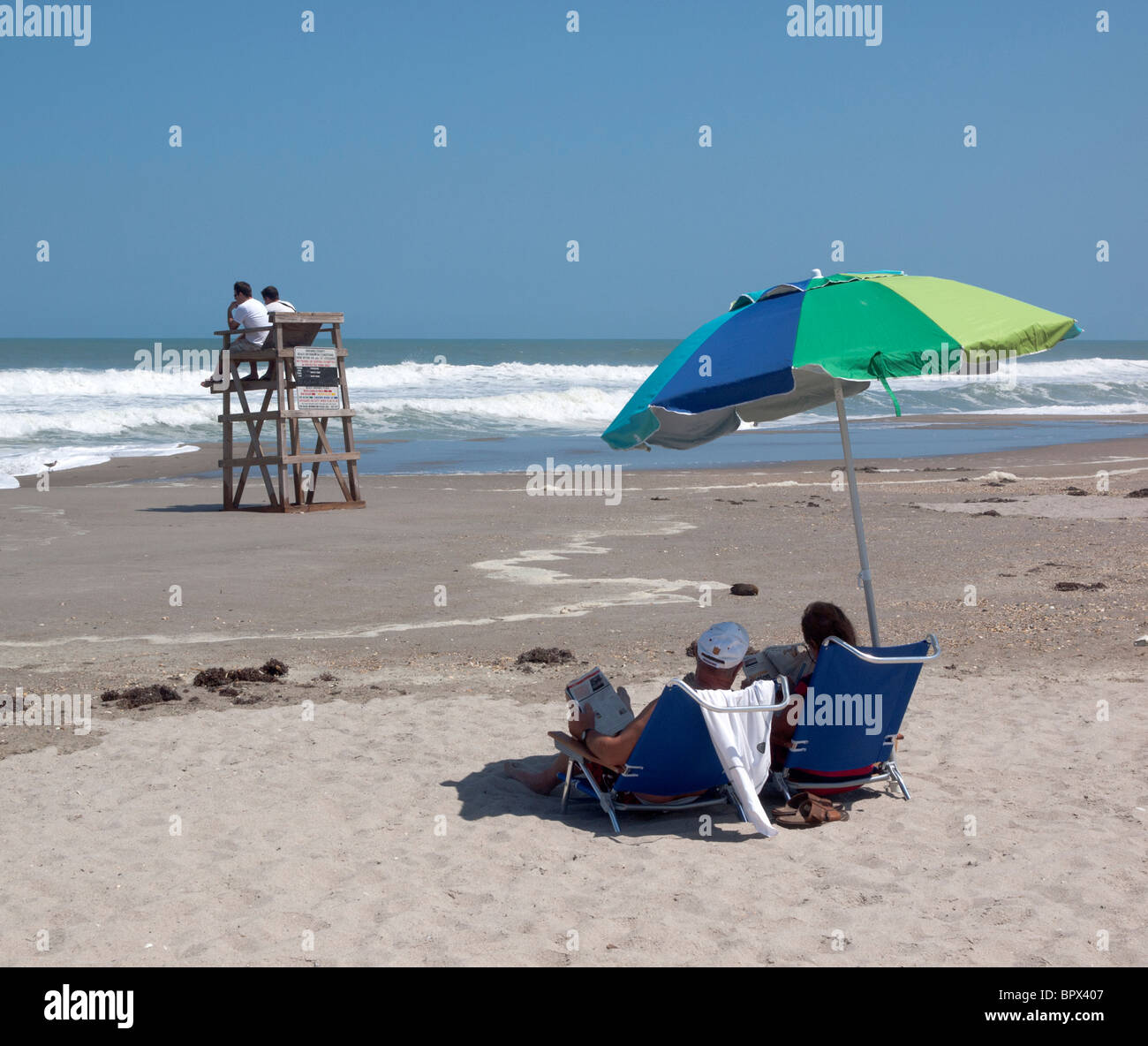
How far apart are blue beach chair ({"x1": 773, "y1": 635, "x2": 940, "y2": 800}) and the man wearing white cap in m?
0.35

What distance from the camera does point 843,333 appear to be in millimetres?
4391

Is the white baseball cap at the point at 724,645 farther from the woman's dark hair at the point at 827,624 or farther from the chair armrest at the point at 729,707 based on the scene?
the woman's dark hair at the point at 827,624

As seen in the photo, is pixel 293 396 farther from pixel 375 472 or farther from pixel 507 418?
pixel 507 418

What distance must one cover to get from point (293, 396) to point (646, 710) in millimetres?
10641

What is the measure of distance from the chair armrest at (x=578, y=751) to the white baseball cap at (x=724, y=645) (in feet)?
2.11

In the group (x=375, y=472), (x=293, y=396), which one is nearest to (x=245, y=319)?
(x=293, y=396)

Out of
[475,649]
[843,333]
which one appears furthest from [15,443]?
[843,333]

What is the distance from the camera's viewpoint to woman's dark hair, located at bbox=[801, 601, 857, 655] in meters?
4.90

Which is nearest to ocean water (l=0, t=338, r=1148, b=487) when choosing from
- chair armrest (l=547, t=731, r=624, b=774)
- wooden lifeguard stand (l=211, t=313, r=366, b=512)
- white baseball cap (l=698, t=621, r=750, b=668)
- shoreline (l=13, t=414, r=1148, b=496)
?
shoreline (l=13, t=414, r=1148, b=496)

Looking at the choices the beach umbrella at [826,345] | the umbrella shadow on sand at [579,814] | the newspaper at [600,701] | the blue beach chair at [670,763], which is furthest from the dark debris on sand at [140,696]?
the beach umbrella at [826,345]

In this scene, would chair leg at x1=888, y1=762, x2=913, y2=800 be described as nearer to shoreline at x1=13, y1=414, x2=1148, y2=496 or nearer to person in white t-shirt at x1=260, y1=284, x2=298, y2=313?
person in white t-shirt at x1=260, y1=284, x2=298, y2=313

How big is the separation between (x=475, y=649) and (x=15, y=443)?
23.1 m
